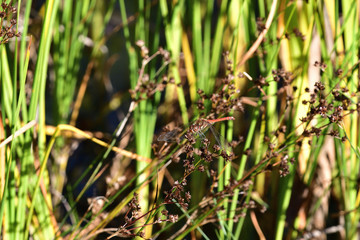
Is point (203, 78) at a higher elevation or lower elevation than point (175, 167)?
higher

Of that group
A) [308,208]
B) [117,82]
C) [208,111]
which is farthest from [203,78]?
[117,82]

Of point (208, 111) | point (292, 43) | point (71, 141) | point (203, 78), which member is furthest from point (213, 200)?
point (71, 141)

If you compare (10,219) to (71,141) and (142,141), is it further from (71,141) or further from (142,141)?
(71,141)

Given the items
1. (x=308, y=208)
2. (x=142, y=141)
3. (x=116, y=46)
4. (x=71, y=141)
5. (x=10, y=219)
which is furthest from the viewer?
(x=116, y=46)

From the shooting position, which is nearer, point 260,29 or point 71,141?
point 260,29

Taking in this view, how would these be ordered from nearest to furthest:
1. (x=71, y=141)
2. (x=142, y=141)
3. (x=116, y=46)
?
(x=142, y=141)
(x=71, y=141)
(x=116, y=46)

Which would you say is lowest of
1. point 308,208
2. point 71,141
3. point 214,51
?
point 308,208
